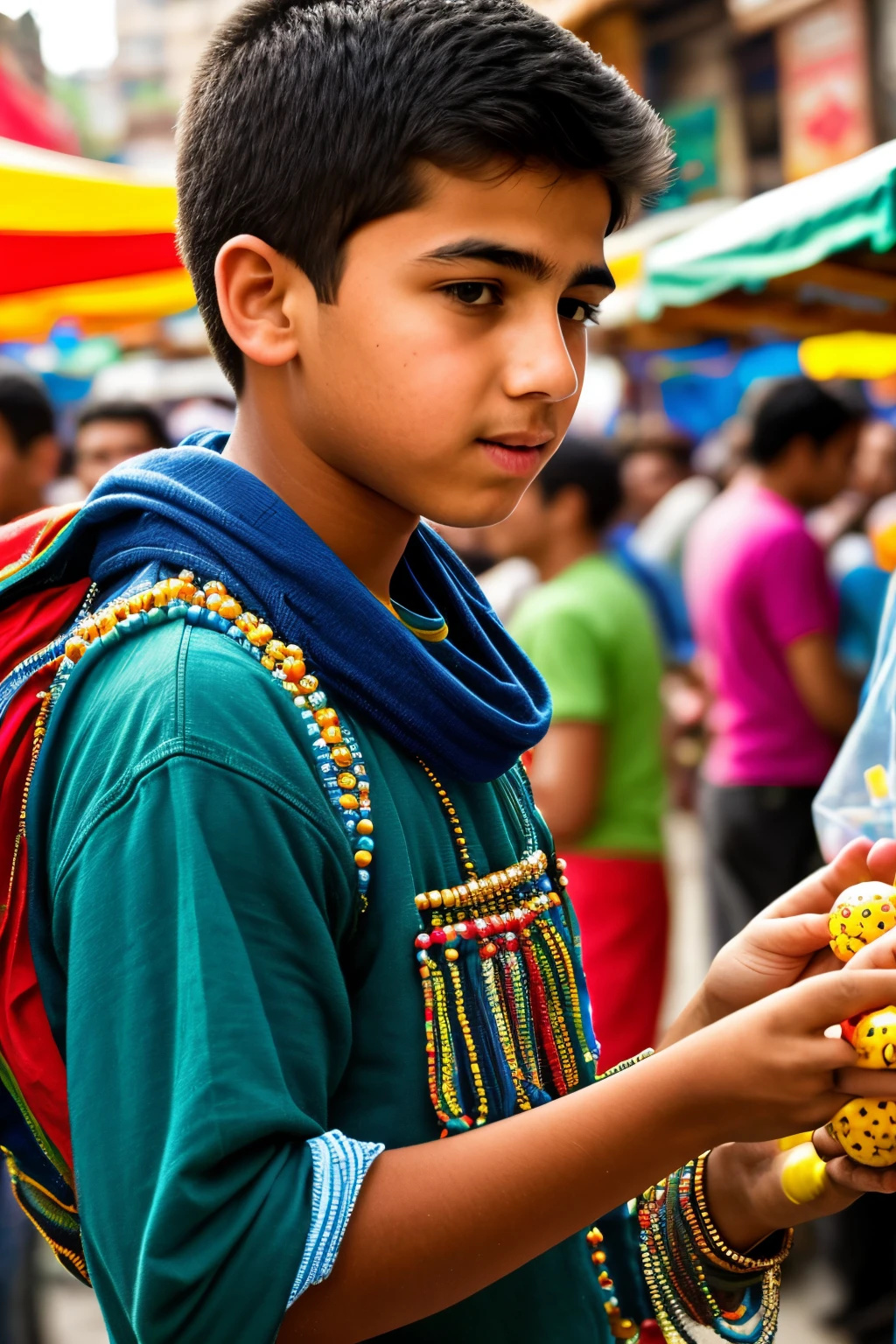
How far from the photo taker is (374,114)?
42.1 inches

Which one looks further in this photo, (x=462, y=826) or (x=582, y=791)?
(x=582, y=791)

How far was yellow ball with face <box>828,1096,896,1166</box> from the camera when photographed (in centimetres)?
114

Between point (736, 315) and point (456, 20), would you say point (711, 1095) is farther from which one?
point (736, 315)

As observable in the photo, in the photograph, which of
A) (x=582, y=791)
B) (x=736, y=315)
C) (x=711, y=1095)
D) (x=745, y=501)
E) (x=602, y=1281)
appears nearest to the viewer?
(x=711, y=1095)

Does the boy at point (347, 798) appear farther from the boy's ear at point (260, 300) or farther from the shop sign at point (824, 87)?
the shop sign at point (824, 87)

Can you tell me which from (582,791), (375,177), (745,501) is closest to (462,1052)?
(375,177)

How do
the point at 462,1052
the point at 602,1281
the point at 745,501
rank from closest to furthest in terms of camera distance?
the point at 462,1052, the point at 602,1281, the point at 745,501

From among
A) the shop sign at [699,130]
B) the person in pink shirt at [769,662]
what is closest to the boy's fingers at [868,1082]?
the person in pink shirt at [769,662]

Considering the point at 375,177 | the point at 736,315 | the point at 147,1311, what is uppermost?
the point at 736,315

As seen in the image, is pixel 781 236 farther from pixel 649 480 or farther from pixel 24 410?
pixel 649 480

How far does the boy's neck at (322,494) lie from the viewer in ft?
3.84

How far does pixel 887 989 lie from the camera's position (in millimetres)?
987

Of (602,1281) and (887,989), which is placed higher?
(887,989)

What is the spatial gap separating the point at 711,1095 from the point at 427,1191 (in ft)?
0.71
